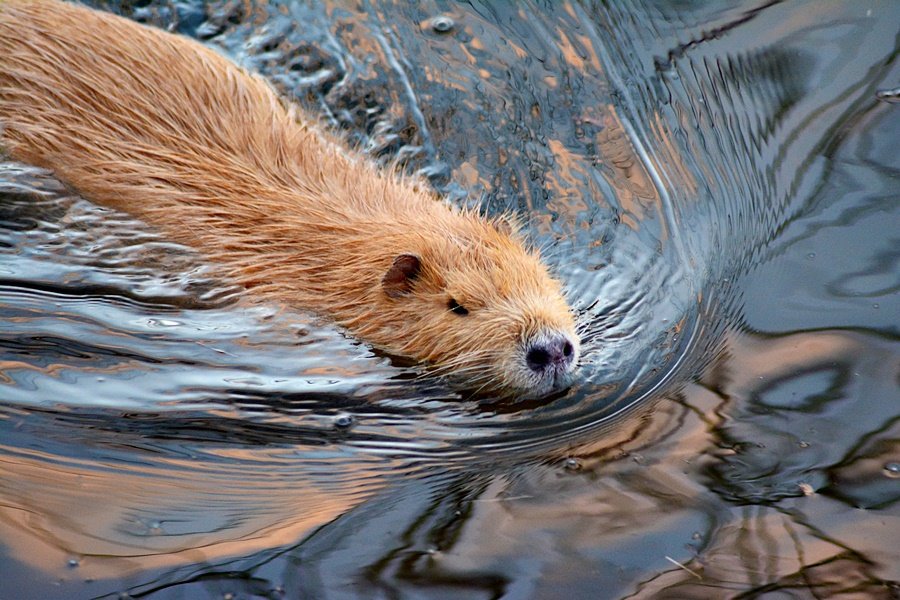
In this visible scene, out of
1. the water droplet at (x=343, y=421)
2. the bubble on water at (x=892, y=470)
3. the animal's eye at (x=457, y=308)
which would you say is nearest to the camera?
the bubble on water at (x=892, y=470)

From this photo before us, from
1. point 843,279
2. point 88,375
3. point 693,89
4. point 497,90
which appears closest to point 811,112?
point 693,89

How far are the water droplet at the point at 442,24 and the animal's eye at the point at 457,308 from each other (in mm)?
2101

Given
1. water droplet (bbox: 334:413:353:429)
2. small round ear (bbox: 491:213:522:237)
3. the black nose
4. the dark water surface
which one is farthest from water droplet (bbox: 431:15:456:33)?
water droplet (bbox: 334:413:353:429)

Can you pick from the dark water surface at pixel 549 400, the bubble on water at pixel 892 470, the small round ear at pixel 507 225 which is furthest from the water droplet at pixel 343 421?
the bubble on water at pixel 892 470

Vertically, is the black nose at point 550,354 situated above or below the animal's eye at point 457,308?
below

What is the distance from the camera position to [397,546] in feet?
8.29

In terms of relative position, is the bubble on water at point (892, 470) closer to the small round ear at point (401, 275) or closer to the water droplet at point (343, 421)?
the water droplet at point (343, 421)

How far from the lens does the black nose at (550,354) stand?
3.38m

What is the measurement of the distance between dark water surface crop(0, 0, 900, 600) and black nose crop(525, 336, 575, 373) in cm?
12

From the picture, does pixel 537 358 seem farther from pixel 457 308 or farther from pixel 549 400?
pixel 457 308

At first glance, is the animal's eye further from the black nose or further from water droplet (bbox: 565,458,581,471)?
water droplet (bbox: 565,458,581,471)

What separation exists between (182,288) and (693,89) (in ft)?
8.19

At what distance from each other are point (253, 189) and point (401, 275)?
85 centimetres

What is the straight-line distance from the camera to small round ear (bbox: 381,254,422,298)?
368 cm
